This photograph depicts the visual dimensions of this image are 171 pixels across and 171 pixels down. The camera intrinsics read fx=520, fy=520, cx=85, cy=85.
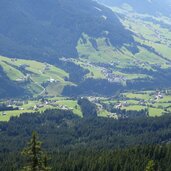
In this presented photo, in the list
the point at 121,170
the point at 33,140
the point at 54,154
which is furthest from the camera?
the point at 54,154

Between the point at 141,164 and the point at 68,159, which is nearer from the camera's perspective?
the point at 141,164

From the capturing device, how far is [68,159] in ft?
599

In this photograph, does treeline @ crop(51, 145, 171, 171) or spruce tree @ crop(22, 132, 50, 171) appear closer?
spruce tree @ crop(22, 132, 50, 171)

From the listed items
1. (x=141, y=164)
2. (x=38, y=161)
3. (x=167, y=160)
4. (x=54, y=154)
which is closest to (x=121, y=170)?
(x=141, y=164)

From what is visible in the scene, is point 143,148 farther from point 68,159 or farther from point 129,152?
point 68,159

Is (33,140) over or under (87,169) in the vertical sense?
over

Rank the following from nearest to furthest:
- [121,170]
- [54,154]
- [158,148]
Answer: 1. [121,170]
2. [158,148]
3. [54,154]

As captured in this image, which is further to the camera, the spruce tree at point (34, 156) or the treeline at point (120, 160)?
the treeline at point (120, 160)

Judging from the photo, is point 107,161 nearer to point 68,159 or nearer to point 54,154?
point 68,159

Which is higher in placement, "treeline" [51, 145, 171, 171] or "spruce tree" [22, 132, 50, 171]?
"spruce tree" [22, 132, 50, 171]

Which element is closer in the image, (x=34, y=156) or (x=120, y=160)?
(x=34, y=156)

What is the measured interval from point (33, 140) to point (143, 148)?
12206 cm

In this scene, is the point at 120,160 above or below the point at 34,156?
below

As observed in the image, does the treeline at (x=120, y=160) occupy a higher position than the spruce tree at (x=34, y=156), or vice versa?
the spruce tree at (x=34, y=156)
